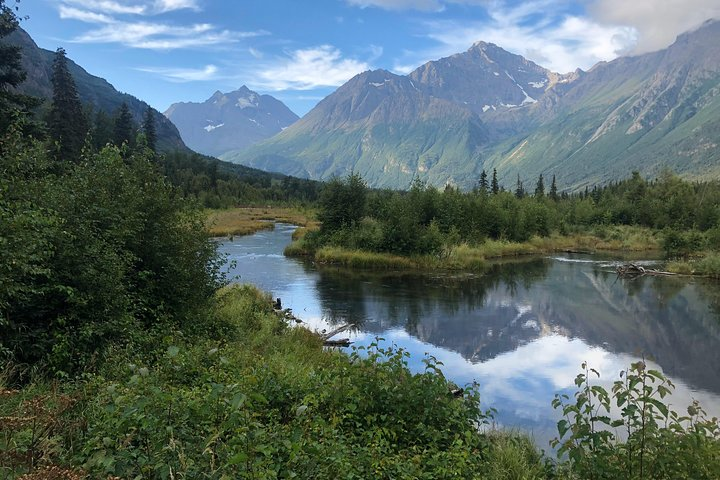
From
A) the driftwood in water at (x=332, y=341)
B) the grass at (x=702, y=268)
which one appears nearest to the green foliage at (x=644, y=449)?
the driftwood in water at (x=332, y=341)

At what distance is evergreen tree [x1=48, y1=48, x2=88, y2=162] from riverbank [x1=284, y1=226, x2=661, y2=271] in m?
27.1

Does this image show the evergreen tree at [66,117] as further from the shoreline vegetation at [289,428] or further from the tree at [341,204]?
the shoreline vegetation at [289,428]

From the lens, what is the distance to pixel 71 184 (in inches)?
436

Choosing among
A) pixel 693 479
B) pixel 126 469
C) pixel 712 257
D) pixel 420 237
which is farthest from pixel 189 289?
pixel 712 257

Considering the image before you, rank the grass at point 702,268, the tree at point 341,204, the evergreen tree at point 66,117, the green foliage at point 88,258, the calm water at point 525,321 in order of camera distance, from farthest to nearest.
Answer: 1. the evergreen tree at point 66,117
2. the tree at point 341,204
3. the grass at point 702,268
4. the calm water at point 525,321
5. the green foliage at point 88,258

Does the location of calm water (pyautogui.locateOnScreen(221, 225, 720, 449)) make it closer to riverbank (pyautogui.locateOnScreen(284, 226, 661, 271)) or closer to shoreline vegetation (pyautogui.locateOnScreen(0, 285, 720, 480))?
riverbank (pyautogui.locateOnScreen(284, 226, 661, 271))

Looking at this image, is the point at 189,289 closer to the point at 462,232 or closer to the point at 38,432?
the point at 38,432

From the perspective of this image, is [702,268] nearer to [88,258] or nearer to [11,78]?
[88,258]

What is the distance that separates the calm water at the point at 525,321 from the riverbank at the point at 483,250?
2780 millimetres

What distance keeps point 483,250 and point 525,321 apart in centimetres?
2235

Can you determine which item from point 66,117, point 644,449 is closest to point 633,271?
point 644,449

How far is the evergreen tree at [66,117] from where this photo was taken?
51.3 metres

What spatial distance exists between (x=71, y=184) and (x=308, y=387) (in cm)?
760

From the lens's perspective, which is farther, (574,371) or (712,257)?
(712,257)
